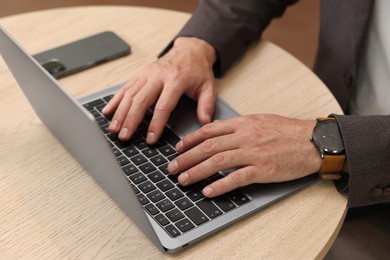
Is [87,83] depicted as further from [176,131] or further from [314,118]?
[314,118]

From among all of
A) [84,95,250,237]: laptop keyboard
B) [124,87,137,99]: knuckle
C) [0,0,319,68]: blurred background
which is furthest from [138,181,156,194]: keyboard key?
[0,0,319,68]: blurred background

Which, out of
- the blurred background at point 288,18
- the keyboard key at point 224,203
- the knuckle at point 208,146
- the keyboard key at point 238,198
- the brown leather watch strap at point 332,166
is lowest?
the blurred background at point 288,18

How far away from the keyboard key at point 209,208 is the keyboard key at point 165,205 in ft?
0.13

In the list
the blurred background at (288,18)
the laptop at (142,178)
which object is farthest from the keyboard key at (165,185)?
the blurred background at (288,18)

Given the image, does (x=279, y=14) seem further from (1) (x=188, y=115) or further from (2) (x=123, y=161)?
(2) (x=123, y=161)

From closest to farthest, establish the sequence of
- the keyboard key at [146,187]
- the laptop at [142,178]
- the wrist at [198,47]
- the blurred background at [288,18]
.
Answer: the laptop at [142,178]
the keyboard key at [146,187]
the wrist at [198,47]
the blurred background at [288,18]

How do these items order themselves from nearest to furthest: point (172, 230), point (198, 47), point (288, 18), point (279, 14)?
point (172, 230) → point (198, 47) → point (279, 14) → point (288, 18)

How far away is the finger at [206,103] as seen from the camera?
0.94 m

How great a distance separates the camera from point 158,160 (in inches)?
A: 33.9

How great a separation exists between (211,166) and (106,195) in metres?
0.17

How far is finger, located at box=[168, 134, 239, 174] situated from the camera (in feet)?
2.72

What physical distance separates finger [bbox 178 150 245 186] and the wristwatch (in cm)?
13

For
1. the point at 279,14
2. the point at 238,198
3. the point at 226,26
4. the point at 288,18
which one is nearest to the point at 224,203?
the point at 238,198

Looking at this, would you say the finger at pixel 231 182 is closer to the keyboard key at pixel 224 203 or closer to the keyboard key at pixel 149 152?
the keyboard key at pixel 224 203
